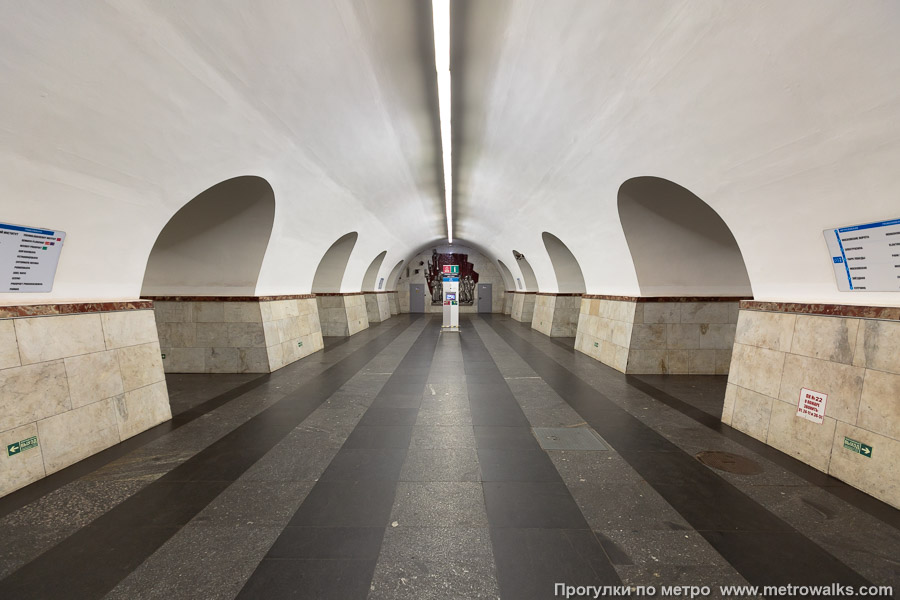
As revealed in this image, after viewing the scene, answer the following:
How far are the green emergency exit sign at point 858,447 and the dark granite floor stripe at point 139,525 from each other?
17.9 feet

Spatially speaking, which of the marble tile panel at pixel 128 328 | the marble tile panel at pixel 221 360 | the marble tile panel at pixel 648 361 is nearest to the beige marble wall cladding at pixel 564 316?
the marble tile panel at pixel 648 361

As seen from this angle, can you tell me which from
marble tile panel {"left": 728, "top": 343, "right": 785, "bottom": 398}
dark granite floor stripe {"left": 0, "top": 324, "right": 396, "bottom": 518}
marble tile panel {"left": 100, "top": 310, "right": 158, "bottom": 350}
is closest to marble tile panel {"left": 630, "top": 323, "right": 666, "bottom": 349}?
marble tile panel {"left": 728, "top": 343, "right": 785, "bottom": 398}

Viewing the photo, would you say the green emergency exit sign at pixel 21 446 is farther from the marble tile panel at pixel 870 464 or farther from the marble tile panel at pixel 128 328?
the marble tile panel at pixel 870 464

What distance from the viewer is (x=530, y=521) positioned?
2723mm

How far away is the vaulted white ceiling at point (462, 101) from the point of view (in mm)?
2736

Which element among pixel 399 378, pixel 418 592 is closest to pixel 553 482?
pixel 418 592

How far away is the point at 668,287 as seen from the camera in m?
7.43

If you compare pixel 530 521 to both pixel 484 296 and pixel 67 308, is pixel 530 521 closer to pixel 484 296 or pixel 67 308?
pixel 67 308

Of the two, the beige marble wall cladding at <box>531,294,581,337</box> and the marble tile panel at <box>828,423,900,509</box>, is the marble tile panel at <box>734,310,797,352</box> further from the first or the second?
the beige marble wall cladding at <box>531,294,581,337</box>

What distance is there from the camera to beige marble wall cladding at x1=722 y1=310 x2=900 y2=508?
3137mm

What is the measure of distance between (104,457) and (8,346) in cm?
137

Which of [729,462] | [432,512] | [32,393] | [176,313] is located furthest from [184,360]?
[729,462]

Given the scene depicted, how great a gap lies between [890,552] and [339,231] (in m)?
9.96

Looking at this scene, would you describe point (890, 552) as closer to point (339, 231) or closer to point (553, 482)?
point (553, 482)
